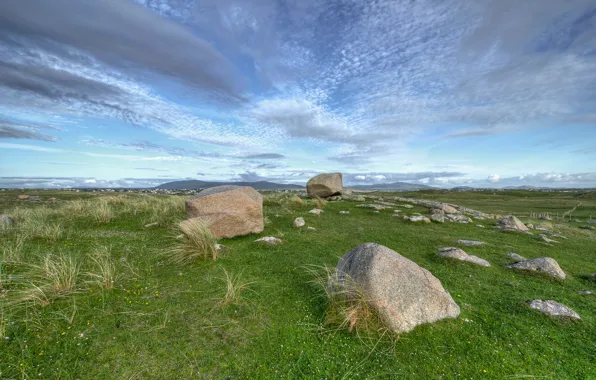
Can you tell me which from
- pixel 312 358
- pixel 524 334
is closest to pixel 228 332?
pixel 312 358

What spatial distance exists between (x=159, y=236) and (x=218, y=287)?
5560mm

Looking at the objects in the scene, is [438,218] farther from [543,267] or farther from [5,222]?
[5,222]

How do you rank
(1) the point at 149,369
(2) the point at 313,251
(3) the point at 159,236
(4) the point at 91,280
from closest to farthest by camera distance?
1. (1) the point at 149,369
2. (4) the point at 91,280
3. (2) the point at 313,251
4. (3) the point at 159,236

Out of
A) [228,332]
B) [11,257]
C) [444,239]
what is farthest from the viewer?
[444,239]

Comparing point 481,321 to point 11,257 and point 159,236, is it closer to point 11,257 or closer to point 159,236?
point 159,236

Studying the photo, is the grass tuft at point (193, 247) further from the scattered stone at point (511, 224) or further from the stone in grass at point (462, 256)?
the scattered stone at point (511, 224)

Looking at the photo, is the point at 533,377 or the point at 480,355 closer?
the point at 533,377

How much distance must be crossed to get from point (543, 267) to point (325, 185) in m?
20.7

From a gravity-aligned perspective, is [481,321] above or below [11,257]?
below

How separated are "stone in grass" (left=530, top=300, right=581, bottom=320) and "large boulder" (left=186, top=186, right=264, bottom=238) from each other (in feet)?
30.1

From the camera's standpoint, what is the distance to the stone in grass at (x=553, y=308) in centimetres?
524

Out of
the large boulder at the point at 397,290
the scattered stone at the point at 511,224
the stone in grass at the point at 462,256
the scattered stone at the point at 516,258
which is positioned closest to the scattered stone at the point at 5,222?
the large boulder at the point at 397,290

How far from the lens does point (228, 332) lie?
448 centimetres

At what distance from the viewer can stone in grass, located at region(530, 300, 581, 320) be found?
206 inches
